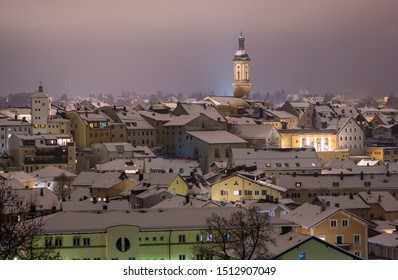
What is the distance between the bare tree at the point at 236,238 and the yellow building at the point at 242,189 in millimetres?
5796

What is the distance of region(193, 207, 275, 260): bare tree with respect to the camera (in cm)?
654

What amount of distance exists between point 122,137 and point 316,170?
465 centimetres

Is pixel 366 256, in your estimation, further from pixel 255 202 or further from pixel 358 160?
pixel 358 160

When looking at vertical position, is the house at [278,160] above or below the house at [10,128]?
below

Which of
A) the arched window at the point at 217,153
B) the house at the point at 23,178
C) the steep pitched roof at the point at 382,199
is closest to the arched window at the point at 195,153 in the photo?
the arched window at the point at 217,153

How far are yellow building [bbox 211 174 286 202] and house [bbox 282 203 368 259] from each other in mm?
3787

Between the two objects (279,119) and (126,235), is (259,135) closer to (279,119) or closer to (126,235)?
(279,119)

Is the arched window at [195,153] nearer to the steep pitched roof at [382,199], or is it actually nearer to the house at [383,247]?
the steep pitched roof at [382,199]

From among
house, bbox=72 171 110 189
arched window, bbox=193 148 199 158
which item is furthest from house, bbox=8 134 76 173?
arched window, bbox=193 148 199 158

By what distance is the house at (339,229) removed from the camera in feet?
30.0

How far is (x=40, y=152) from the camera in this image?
16219 mm

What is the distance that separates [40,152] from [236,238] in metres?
9.73

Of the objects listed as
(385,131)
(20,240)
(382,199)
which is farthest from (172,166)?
(20,240)

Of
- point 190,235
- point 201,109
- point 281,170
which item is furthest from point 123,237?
point 201,109
